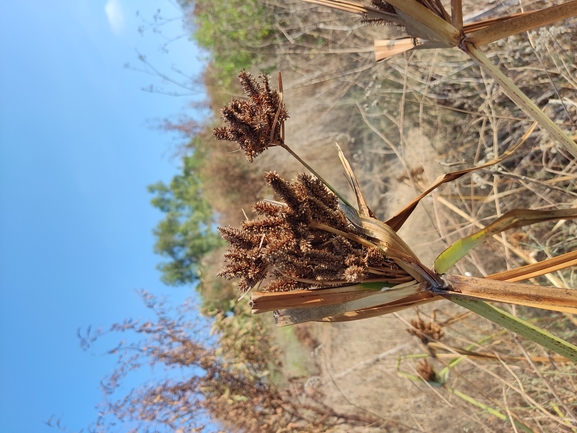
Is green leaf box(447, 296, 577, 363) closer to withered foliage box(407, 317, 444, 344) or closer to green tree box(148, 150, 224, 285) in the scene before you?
withered foliage box(407, 317, 444, 344)

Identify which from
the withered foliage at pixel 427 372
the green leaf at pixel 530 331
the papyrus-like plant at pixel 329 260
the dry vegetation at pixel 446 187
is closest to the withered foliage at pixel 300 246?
the papyrus-like plant at pixel 329 260

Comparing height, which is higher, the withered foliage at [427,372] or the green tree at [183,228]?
the green tree at [183,228]

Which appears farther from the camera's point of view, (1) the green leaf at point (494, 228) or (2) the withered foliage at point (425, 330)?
(2) the withered foliage at point (425, 330)

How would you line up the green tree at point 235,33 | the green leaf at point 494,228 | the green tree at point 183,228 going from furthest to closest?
the green tree at point 183,228 < the green tree at point 235,33 < the green leaf at point 494,228

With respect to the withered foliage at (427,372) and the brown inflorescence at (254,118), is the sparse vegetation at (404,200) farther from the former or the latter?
the brown inflorescence at (254,118)

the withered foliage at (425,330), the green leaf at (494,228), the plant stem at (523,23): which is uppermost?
the withered foliage at (425,330)

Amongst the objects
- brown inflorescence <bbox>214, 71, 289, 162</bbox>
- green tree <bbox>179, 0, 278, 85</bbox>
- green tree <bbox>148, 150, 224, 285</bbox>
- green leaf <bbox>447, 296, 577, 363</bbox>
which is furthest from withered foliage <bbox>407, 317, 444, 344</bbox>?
green tree <bbox>148, 150, 224, 285</bbox>
